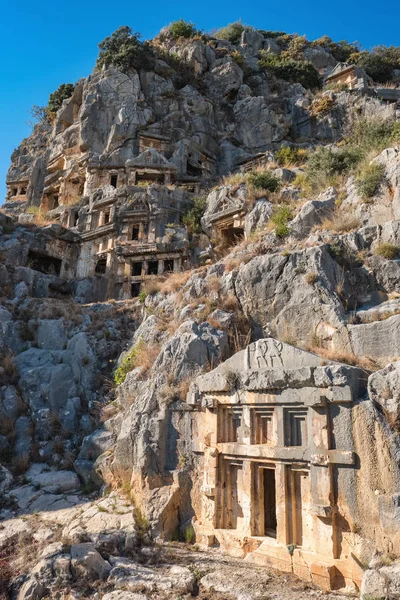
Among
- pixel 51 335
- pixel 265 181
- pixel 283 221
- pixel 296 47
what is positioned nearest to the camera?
pixel 283 221

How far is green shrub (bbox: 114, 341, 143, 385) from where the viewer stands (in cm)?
1282

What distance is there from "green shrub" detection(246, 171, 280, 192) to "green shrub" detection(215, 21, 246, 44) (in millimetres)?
34222

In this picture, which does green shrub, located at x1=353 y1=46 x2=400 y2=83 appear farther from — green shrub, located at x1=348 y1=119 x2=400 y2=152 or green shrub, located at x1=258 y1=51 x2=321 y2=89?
green shrub, located at x1=348 y1=119 x2=400 y2=152

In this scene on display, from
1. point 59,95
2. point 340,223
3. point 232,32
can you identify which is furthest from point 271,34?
point 340,223

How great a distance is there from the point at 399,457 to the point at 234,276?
695 centimetres

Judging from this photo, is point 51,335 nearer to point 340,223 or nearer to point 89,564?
point 89,564

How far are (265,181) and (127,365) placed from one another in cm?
1233

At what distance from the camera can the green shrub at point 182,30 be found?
1665 inches

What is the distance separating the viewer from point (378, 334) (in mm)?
8820

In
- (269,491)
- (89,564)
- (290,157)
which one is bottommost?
(89,564)

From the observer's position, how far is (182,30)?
42.3 metres

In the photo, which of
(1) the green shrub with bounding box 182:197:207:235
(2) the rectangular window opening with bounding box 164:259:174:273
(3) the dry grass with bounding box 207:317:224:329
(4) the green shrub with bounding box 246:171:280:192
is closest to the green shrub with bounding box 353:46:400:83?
(1) the green shrub with bounding box 182:197:207:235

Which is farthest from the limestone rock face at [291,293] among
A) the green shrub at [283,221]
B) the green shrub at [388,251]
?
the green shrub at [283,221]

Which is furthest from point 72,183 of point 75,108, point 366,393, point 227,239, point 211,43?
point 366,393
